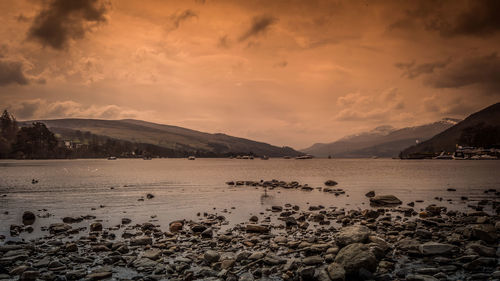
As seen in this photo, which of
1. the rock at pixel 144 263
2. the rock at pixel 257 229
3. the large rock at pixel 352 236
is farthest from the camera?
the rock at pixel 257 229

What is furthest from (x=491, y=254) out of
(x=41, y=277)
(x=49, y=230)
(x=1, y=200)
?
(x=1, y=200)

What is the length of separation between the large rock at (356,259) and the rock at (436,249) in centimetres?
447

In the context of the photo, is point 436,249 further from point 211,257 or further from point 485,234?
point 211,257

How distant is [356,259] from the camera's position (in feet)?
50.5

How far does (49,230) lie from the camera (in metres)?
26.1

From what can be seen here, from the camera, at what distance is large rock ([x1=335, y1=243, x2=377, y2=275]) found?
1510 cm

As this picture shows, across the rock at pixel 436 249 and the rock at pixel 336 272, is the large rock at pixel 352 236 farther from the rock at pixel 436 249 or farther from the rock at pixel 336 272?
the rock at pixel 336 272

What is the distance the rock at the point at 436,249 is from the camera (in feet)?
58.5

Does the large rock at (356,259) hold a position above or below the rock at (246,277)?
above

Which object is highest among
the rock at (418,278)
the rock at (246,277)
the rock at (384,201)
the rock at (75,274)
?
the rock at (75,274)

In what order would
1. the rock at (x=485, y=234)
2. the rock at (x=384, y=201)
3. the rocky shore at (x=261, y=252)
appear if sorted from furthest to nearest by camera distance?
the rock at (x=384, y=201) < the rock at (x=485, y=234) < the rocky shore at (x=261, y=252)

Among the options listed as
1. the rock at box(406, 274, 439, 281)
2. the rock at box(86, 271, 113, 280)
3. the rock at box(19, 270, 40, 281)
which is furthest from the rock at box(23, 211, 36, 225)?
the rock at box(406, 274, 439, 281)

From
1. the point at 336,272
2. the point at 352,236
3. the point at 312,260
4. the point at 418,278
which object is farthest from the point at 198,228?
the point at 418,278

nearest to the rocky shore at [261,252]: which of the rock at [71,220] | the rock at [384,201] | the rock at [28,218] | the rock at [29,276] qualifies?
the rock at [29,276]
